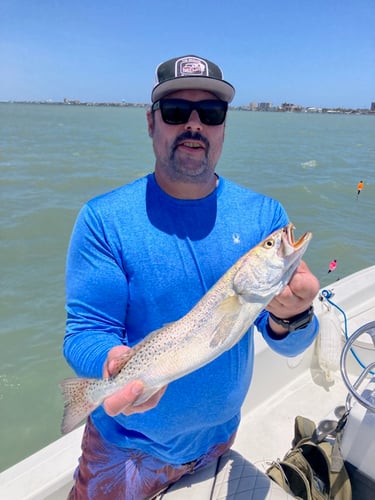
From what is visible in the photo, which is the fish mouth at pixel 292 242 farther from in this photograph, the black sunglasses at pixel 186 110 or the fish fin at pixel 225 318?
the black sunglasses at pixel 186 110

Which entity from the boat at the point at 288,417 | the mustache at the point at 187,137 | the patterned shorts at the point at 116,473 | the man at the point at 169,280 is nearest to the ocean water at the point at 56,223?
the boat at the point at 288,417

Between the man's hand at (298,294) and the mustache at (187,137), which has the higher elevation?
the mustache at (187,137)

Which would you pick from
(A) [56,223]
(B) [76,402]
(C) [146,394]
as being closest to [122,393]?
(C) [146,394]

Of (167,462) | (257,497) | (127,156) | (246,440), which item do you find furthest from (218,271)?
(127,156)

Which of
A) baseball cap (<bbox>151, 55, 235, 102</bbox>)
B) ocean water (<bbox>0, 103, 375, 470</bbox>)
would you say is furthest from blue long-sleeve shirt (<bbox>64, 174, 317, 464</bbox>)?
ocean water (<bbox>0, 103, 375, 470</bbox>)

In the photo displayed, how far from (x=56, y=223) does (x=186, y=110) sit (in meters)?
13.2

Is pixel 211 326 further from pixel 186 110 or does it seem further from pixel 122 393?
pixel 186 110

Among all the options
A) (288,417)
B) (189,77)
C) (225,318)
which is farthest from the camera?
(288,417)

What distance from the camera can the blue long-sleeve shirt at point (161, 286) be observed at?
7.07 feet

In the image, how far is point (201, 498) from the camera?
2459 millimetres

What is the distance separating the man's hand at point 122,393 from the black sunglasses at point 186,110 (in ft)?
4.50

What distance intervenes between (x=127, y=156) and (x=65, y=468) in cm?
3380

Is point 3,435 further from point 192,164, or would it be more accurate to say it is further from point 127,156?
point 127,156

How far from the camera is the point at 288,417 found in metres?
4.21
